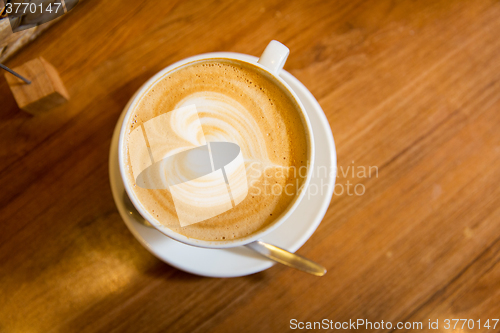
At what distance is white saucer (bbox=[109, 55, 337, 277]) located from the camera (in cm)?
83

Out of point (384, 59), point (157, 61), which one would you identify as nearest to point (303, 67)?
point (384, 59)

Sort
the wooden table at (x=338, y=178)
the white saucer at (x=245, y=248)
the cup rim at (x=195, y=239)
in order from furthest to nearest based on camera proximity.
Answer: the wooden table at (x=338, y=178) < the white saucer at (x=245, y=248) < the cup rim at (x=195, y=239)

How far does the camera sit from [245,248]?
85 cm

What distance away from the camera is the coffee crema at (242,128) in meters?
0.74

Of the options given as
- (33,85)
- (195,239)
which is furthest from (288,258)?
(33,85)

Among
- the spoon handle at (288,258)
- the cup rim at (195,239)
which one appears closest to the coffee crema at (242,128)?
the cup rim at (195,239)

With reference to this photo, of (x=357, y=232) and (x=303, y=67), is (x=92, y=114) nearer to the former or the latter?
(x=303, y=67)

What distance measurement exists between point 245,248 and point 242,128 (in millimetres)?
324

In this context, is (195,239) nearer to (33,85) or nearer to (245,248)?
(245,248)

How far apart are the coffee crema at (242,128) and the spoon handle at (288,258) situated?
0.13 m

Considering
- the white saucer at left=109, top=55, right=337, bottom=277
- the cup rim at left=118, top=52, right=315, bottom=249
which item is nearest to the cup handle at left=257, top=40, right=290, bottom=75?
the cup rim at left=118, top=52, right=315, bottom=249

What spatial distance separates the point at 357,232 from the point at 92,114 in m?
0.89

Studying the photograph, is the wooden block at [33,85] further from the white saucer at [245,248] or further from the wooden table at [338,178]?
the white saucer at [245,248]

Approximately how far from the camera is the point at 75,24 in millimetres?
952
